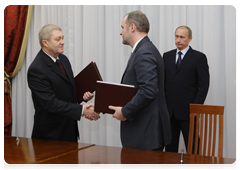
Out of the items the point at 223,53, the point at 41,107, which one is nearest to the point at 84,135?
the point at 41,107

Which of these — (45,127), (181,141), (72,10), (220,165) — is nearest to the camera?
(220,165)

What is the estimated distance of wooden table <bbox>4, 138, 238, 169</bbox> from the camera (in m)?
1.40

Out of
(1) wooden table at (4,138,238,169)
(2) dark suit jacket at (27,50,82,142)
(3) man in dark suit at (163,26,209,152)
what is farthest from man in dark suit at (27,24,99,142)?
(3) man in dark suit at (163,26,209,152)

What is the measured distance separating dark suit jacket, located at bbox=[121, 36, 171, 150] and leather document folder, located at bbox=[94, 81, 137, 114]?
0.17 ft

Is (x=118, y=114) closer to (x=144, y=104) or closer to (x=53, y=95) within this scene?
(x=144, y=104)

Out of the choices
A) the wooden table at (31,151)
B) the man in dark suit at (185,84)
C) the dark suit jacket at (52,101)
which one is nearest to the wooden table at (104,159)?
the wooden table at (31,151)

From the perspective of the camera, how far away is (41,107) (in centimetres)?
248

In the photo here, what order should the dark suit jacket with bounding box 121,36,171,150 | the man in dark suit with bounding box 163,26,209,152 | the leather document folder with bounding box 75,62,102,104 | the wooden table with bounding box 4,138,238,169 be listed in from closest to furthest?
the wooden table with bounding box 4,138,238,169 → the dark suit jacket with bounding box 121,36,171,150 → the leather document folder with bounding box 75,62,102,104 → the man in dark suit with bounding box 163,26,209,152

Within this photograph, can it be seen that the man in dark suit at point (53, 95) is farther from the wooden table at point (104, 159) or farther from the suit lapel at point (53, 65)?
the wooden table at point (104, 159)

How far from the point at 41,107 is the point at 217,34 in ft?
7.63

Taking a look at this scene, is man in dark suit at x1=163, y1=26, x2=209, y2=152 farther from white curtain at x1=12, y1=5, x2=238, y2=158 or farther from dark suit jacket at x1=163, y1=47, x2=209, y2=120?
white curtain at x1=12, y1=5, x2=238, y2=158

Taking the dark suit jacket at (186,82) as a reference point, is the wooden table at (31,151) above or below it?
below

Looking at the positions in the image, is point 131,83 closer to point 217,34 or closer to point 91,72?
point 91,72

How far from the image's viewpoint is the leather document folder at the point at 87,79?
2.49 m
